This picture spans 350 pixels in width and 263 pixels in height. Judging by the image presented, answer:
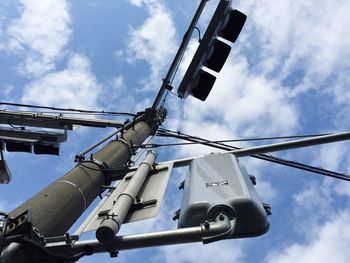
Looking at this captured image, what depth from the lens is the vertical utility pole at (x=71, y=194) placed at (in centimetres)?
307

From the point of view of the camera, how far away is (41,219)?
3.02m

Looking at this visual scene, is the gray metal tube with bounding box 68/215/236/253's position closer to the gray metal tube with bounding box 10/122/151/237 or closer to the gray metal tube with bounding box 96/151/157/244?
the gray metal tube with bounding box 96/151/157/244

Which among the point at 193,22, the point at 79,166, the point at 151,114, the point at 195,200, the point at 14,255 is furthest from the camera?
the point at 151,114

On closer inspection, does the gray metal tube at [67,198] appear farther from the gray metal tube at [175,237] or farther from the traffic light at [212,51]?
the traffic light at [212,51]

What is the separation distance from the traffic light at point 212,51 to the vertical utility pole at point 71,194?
1.14m

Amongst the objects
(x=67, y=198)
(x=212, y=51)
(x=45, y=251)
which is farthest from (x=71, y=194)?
(x=212, y=51)

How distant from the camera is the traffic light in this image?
5.16 m

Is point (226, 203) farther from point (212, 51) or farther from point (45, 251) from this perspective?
point (212, 51)

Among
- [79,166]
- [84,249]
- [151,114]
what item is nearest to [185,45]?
[151,114]

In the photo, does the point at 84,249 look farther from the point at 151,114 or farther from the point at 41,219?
the point at 151,114

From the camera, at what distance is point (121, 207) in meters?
3.01

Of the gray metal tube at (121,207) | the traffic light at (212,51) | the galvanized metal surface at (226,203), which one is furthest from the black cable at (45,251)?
the traffic light at (212,51)

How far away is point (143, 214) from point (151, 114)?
5.29m

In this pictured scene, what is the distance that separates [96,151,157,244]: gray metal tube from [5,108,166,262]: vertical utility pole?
46 cm
